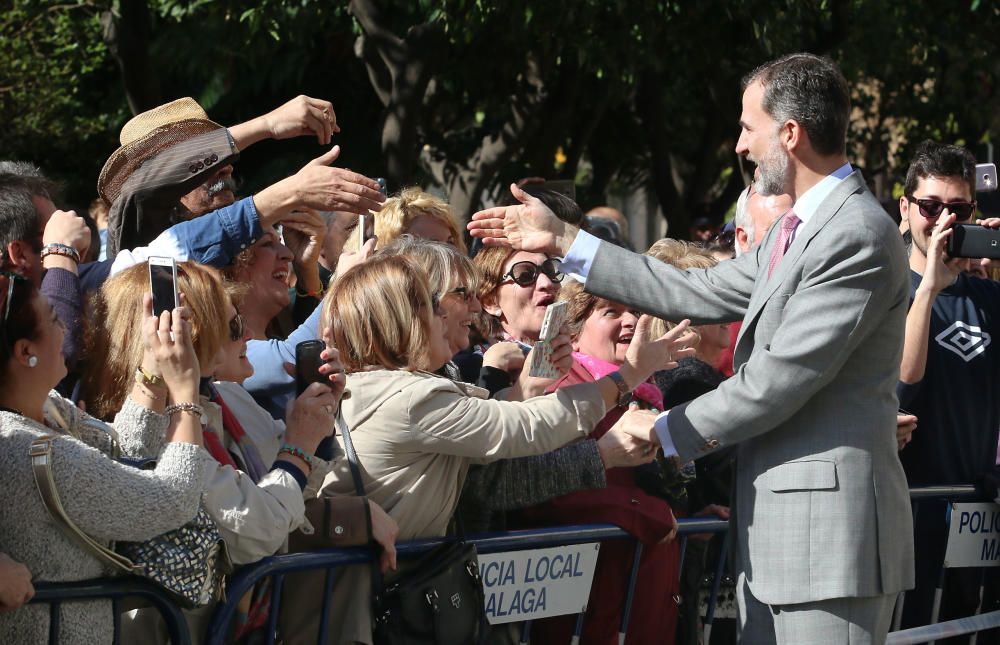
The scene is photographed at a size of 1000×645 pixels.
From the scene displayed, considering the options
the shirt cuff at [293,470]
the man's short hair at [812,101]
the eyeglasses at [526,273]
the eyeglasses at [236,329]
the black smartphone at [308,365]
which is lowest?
the shirt cuff at [293,470]

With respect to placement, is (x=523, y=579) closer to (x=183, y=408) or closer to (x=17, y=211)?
(x=183, y=408)

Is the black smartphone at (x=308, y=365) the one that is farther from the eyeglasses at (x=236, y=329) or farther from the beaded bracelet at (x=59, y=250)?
the beaded bracelet at (x=59, y=250)

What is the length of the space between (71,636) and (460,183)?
1023cm

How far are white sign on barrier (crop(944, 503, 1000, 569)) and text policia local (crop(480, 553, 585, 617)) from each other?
179 centimetres

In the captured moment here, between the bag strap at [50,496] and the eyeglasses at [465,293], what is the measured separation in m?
1.45

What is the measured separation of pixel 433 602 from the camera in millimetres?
3742

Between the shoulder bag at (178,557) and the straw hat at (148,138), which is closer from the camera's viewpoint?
the shoulder bag at (178,557)

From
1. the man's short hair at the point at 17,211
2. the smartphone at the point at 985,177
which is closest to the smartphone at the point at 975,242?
the smartphone at the point at 985,177

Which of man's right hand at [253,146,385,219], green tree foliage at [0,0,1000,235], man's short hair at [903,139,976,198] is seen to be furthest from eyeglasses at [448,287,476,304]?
green tree foliage at [0,0,1000,235]

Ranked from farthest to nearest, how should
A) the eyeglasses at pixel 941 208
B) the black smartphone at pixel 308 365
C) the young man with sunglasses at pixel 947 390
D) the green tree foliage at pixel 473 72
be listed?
the green tree foliage at pixel 473 72 < the eyeglasses at pixel 941 208 < the young man with sunglasses at pixel 947 390 < the black smartphone at pixel 308 365

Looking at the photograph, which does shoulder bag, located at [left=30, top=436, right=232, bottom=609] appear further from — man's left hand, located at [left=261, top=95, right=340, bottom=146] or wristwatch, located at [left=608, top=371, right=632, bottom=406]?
man's left hand, located at [left=261, top=95, right=340, bottom=146]

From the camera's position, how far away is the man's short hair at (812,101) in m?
3.82

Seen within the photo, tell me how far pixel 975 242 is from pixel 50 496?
11.0 ft

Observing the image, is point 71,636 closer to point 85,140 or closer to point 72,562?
point 72,562
